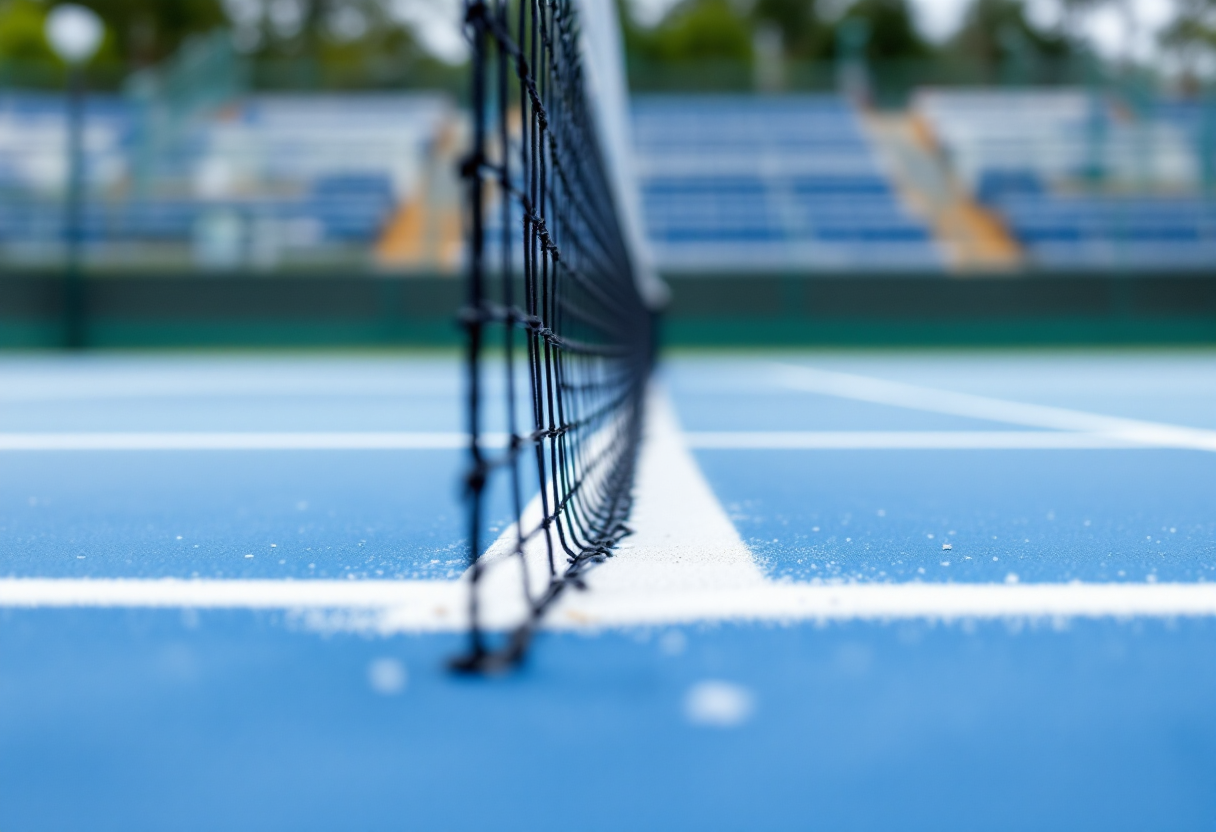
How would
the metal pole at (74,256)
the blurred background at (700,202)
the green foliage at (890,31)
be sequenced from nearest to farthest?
1. the metal pole at (74,256)
2. the blurred background at (700,202)
3. the green foliage at (890,31)

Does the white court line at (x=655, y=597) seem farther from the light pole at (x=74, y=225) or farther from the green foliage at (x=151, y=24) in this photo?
the green foliage at (x=151, y=24)

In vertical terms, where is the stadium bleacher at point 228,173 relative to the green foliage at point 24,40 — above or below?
below

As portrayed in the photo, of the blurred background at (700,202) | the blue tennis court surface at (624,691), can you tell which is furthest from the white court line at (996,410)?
the blurred background at (700,202)

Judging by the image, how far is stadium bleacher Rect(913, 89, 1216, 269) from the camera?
443 inches

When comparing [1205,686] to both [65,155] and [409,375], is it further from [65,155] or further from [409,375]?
[65,155]

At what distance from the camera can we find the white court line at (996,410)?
11.2 ft

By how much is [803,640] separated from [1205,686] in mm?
361

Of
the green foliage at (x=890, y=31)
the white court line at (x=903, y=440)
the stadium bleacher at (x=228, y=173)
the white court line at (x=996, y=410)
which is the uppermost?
the green foliage at (x=890, y=31)

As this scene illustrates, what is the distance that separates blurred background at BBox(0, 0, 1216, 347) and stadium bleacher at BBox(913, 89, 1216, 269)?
0.03 m

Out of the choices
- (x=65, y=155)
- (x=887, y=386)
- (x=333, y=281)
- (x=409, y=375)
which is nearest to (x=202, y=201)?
(x=333, y=281)

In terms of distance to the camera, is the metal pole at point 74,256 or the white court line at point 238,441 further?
the metal pole at point 74,256

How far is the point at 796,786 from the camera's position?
2.64 feet

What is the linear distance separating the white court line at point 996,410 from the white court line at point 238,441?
75.1 inches

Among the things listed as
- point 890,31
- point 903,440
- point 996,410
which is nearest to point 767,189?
point 996,410
